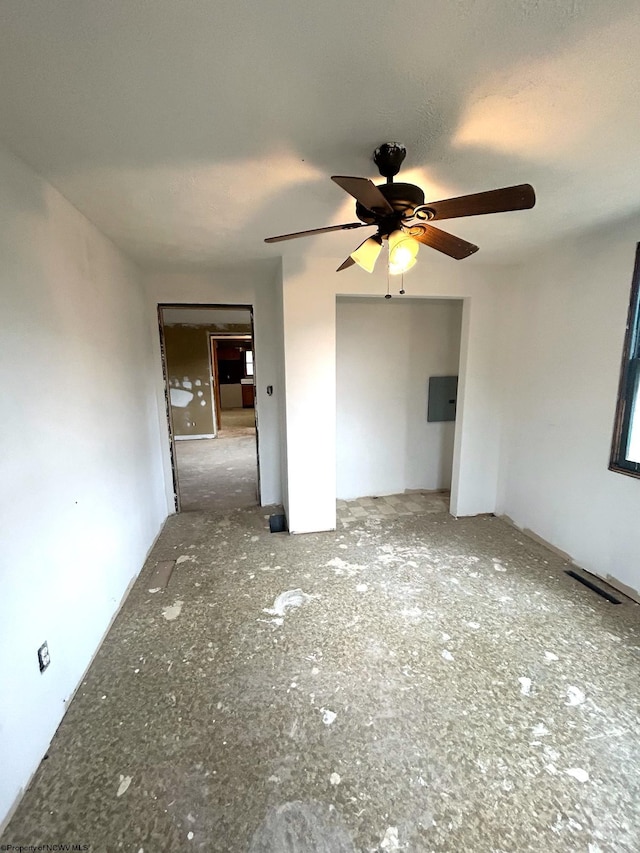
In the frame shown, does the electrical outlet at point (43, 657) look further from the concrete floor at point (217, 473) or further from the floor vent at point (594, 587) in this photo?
the floor vent at point (594, 587)

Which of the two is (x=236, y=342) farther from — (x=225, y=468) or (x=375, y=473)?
(x=375, y=473)

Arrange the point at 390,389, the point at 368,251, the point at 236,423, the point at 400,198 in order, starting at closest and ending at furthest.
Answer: the point at 400,198 → the point at 368,251 → the point at 390,389 → the point at 236,423

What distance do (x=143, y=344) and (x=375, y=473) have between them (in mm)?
2651

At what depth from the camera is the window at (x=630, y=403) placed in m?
2.19

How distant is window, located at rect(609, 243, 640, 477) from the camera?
2186 millimetres

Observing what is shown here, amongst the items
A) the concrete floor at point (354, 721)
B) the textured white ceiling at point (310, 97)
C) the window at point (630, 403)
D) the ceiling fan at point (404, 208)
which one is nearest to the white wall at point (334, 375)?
the concrete floor at point (354, 721)

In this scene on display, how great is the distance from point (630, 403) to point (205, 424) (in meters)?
6.38

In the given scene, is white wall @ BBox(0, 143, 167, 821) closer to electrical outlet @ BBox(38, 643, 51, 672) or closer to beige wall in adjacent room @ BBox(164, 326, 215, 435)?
electrical outlet @ BBox(38, 643, 51, 672)

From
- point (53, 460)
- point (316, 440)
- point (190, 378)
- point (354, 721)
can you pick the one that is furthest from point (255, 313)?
point (190, 378)

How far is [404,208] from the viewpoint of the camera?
4.63 ft

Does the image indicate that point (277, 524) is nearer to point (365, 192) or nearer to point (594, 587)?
point (594, 587)

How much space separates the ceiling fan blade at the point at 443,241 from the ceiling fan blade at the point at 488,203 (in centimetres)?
13

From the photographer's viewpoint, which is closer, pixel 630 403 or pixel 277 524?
pixel 630 403

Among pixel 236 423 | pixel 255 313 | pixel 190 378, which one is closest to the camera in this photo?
pixel 255 313
